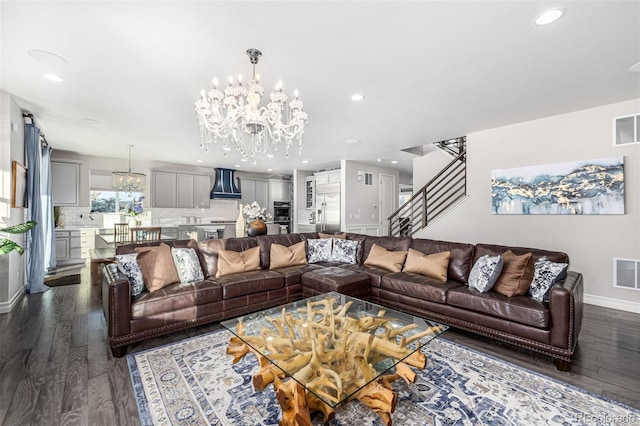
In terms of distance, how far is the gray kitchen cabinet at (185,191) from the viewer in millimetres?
7945

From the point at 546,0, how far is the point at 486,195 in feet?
11.0

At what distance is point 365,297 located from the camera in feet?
11.7

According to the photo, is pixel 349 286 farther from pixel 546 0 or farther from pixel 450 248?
pixel 546 0

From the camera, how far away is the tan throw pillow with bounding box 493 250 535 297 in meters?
2.65

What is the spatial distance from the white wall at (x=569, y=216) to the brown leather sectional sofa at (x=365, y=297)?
1454mm

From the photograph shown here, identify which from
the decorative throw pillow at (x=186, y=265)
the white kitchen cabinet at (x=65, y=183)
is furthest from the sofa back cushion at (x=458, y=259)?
the white kitchen cabinet at (x=65, y=183)

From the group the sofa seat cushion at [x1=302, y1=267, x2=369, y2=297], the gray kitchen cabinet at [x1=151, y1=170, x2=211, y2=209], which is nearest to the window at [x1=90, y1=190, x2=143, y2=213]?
the gray kitchen cabinet at [x1=151, y1=170, x2=211, y2=209]

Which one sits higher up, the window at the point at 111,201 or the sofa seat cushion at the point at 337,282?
the window at the point at 111,201

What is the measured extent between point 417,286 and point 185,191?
7.12m

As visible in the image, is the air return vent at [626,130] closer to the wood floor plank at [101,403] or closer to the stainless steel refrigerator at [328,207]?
the stainless steel refrigerator at [328,207]

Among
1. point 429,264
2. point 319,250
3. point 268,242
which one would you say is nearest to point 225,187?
point 268,242

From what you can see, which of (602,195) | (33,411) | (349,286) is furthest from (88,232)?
(602,195)

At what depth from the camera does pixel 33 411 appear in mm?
1727

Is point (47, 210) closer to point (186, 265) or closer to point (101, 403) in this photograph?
point (186, 265)
